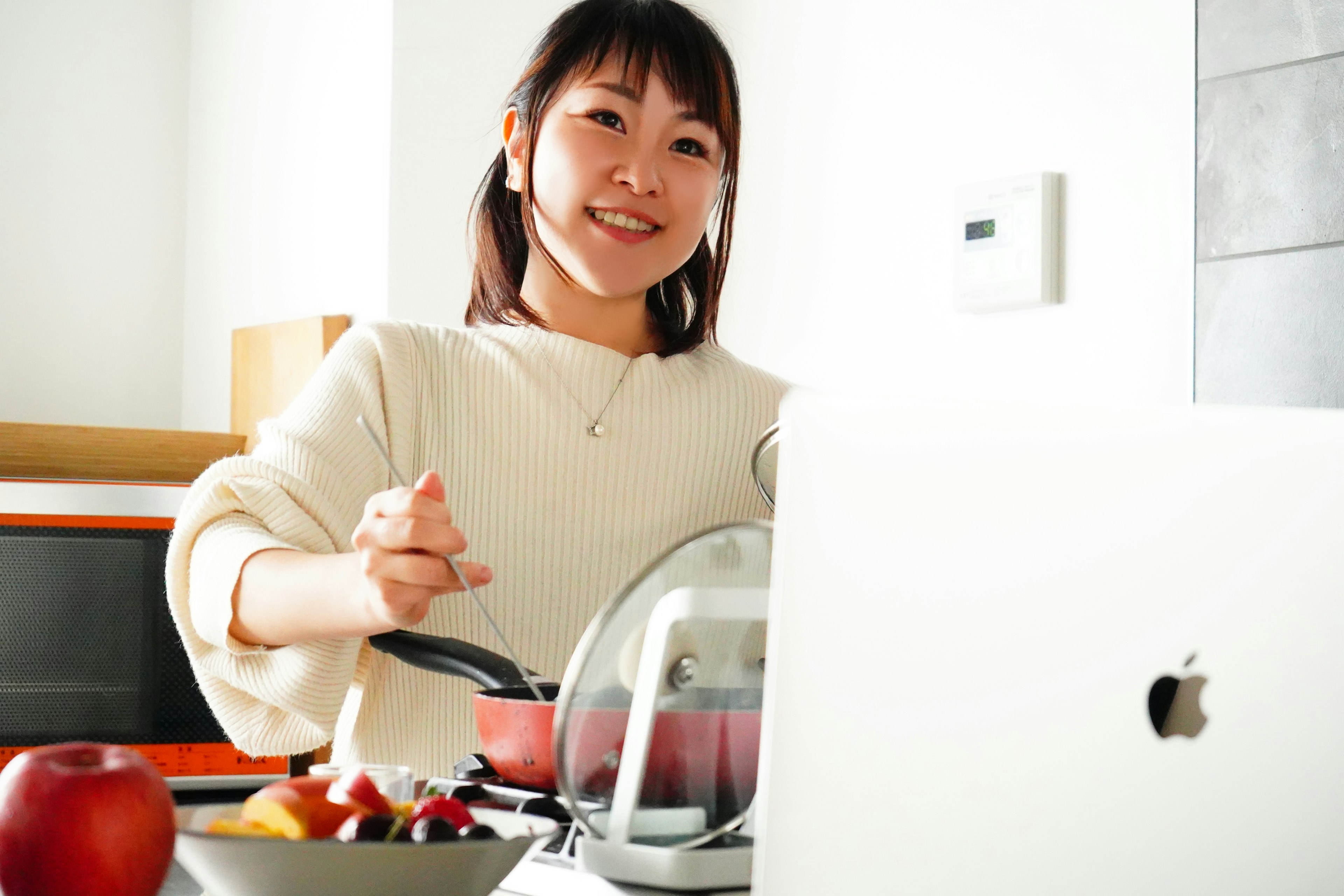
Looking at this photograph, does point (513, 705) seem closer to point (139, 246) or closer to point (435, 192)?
point (435, 192)

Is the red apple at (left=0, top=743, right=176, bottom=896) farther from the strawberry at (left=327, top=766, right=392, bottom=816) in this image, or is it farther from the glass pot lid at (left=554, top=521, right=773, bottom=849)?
the glass pot lid at (left=554, top=521, right=773, bottom=849)

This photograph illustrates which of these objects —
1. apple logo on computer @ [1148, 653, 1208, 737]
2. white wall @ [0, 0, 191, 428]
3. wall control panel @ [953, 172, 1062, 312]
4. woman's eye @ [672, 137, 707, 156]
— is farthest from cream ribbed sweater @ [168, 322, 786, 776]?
white wall @ [0, 0, 191, 428]

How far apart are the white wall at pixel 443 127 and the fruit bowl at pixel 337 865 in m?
1.55

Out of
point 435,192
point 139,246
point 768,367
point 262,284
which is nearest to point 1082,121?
point 768,367

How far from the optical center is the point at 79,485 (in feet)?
5.11

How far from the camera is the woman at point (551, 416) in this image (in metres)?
1.07

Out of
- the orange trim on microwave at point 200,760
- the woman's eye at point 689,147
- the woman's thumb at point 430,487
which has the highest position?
the woman's eye at point 689,147

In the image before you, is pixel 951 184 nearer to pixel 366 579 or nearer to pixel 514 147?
pixel 514 147

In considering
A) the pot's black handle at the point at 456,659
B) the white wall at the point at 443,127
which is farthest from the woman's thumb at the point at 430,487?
the white wall at the point at 443,127

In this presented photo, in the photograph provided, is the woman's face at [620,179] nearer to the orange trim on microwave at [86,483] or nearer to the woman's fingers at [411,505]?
the woman's fingers at [411,505]

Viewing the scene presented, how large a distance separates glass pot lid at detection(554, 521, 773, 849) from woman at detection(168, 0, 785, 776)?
0.49m

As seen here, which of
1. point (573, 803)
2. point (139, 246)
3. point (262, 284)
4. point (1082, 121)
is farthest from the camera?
point (139, 246)

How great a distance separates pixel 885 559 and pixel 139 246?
2579 mm

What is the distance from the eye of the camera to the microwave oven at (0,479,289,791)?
4.97 feet
